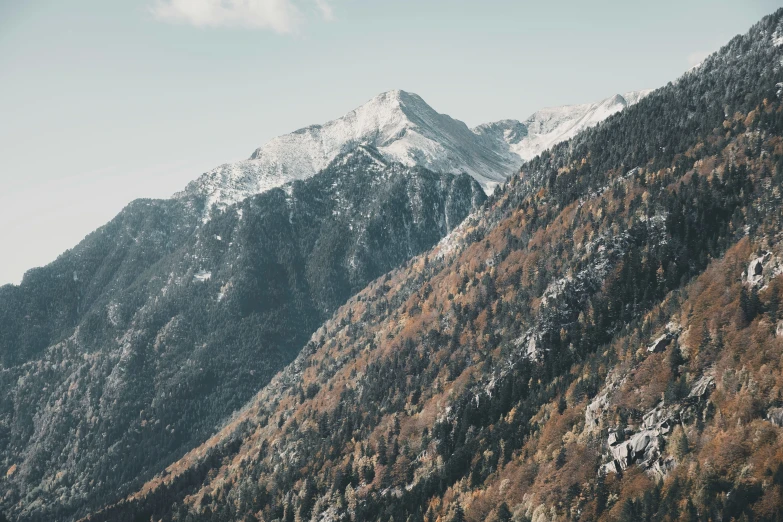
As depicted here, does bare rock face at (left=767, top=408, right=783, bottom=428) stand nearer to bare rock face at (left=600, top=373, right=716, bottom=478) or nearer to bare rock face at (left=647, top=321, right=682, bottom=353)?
bare rock face at (left=600, top=373, right=716, bottom=478)

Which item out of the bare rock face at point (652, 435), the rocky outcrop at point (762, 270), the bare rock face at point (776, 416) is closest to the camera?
the bare rock face at point (776, 416)

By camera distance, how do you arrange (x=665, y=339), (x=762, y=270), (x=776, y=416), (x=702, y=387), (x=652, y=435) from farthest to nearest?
(x=665, y=339)
(x=762, y=270)
(x=702, y=387)
(x=652, y=435)
(x=776, y=416)

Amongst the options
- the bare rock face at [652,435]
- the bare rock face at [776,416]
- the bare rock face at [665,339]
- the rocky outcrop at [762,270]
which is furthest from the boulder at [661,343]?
the bare rock face at [776,416]

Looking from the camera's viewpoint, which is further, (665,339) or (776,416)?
(665,339)

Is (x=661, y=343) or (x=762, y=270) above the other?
(x=762, y=270)

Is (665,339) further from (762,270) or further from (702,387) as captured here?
(762,270)

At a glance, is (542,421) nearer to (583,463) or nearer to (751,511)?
(583,463)

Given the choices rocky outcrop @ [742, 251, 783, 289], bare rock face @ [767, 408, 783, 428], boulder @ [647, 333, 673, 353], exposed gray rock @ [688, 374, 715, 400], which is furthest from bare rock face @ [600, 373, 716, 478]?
rocky outcrop @ [742, 251, 783, 289]

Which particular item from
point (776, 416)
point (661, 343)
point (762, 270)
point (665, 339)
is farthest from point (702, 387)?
point (762, 270)

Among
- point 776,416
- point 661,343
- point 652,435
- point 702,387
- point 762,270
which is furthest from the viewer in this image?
point 661,343

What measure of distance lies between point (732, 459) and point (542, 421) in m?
64.6

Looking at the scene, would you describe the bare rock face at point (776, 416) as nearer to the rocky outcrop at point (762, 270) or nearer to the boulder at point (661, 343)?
the boulder at point (661, 343)

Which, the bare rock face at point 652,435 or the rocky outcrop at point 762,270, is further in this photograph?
the rocky outcrop at point 762,270

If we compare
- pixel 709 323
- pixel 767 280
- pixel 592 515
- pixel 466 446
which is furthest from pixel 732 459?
pixel 466 446
